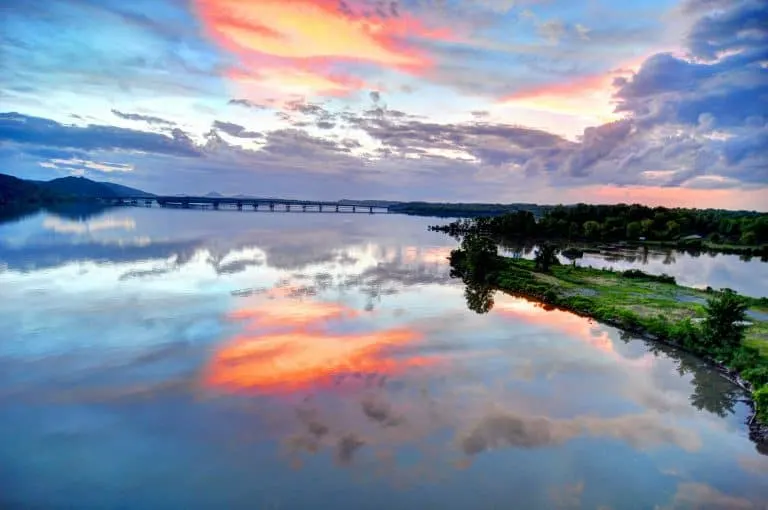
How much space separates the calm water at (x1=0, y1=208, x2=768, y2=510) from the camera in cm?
1272

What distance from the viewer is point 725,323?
22.7 metres

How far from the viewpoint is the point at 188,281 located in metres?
36.5

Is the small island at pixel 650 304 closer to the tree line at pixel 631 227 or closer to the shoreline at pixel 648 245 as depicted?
the shoreline at pixel 648 245

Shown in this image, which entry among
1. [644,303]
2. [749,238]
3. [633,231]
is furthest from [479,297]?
[749,238]

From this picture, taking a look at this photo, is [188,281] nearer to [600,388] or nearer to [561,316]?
[561,316]

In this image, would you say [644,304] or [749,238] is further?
[749,238]

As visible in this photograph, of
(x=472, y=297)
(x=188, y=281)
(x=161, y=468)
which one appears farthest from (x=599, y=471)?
(x=188, y=281)

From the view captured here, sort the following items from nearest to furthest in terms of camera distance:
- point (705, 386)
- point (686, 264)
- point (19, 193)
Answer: point (705, 386)
point (686, 264)
point (19, 193)

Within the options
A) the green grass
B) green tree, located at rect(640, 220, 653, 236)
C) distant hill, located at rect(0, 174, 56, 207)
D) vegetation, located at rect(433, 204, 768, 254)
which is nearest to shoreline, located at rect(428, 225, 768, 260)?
vegetation, located at rect(433, 204, 768, 254)

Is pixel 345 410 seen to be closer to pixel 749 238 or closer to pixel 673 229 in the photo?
pixel 749 238

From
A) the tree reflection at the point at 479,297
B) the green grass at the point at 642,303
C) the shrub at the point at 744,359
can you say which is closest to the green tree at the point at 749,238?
the green grass at the point at 642,303

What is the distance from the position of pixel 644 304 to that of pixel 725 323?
29.7 ft

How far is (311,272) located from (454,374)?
25282 mm

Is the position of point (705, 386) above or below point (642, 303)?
below
